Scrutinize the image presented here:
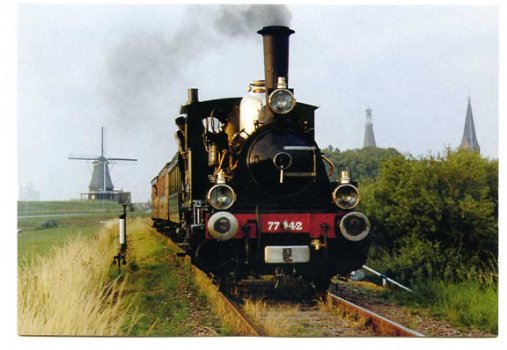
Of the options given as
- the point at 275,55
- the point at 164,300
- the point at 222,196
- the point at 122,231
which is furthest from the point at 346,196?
the point at 122,231

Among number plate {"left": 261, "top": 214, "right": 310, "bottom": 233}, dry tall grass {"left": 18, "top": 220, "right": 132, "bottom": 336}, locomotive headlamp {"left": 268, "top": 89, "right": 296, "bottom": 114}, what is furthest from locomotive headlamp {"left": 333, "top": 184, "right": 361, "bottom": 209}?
dry tall grass {"left": 18, "top": 220, "right": 132, "bottom": 336}

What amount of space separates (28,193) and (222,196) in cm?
251

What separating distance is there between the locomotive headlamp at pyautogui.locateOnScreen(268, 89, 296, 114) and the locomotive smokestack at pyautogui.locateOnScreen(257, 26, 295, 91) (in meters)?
0.36

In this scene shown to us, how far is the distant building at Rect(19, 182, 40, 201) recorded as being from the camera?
9242 mm

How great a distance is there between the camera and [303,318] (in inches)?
361

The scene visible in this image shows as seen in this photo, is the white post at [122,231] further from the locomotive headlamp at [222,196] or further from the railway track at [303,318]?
the locomotive headlamp at [222,196]

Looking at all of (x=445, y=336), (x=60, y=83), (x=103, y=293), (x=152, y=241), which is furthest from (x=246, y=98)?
(x=152, y=241)

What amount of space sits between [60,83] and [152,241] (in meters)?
5.84

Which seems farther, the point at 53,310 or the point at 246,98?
the point at 246,98

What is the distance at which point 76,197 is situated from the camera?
32.7 ft

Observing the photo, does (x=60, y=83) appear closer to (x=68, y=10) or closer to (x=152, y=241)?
(x=68, y=10)

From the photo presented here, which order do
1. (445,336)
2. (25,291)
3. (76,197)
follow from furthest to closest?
1. (76,197)
2. (25,291)
3. (445,336)

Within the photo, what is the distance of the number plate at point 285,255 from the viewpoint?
359 inches

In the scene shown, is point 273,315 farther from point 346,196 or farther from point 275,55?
point 275,55
